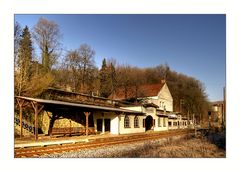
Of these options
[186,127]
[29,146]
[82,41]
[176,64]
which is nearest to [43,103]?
[29,146]

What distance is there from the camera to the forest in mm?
8508

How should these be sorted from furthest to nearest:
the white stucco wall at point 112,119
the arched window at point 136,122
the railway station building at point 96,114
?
the arched window at point 136,122 → the white stucco wall at point 112,119 → the railway station building at point 96,114

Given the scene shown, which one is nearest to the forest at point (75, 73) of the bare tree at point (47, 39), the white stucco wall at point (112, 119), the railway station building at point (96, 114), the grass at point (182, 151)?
the bare tree at point (47, 39)

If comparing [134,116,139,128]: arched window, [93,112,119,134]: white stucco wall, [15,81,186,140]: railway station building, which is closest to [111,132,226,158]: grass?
[15,81,186,140]: railway station building

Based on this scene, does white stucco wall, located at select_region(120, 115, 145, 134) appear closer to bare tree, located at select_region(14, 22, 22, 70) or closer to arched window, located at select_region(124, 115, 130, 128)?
arched window, located at select_region(124, 115, 130, 128)

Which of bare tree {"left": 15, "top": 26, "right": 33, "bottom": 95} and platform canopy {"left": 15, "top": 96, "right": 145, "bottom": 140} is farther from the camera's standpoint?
platform canopy {"left": 15, "top": 96, "right": 145, "bottom": 140}

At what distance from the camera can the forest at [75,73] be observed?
27.9ft

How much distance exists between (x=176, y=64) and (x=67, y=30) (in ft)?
10.8

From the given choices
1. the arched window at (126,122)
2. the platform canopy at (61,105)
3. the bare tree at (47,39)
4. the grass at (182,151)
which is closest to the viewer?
the grass at (182,151)

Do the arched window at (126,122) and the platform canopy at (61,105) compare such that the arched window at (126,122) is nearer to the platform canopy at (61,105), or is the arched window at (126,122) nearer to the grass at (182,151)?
the platform canopy at (61,105)

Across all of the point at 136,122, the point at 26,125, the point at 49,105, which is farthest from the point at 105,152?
the point at 136,122

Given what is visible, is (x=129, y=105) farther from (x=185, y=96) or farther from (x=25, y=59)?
(x=25, y=59)
